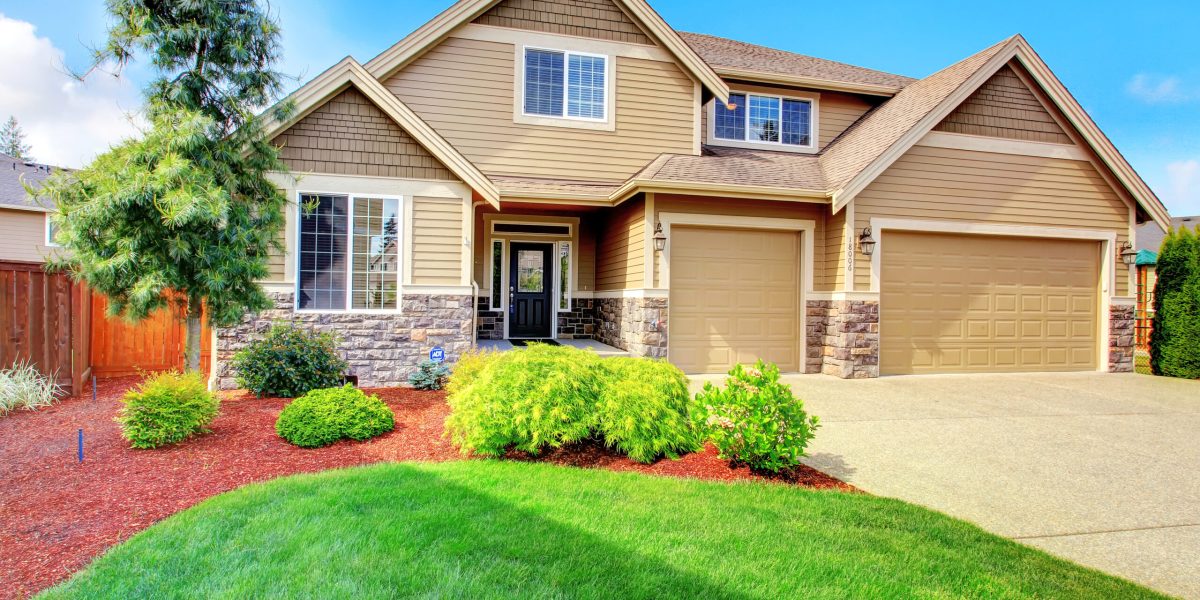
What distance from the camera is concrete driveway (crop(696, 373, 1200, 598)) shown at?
12.4 ft

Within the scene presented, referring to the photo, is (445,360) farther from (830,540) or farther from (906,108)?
(906,108)

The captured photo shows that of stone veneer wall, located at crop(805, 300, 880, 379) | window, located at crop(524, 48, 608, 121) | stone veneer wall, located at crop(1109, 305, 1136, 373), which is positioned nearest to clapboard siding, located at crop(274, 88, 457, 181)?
window, located at crop(524, 48, 608, 121)

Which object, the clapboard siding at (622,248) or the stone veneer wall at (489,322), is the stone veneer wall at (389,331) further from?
the stone veneer wall at (489,322)

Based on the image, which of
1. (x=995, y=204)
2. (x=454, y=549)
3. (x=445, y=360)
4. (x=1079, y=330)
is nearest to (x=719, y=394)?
(x=454, y=549)

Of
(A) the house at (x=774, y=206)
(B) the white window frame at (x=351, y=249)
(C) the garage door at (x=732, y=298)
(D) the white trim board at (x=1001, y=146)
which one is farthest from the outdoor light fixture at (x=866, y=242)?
(B) the white window frame at (x=351, y=249)

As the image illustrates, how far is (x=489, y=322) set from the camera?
39.6 feet

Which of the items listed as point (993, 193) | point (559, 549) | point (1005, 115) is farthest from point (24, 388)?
point (1005, 115)

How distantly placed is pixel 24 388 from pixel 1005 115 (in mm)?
14836

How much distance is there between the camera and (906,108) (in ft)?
36.6

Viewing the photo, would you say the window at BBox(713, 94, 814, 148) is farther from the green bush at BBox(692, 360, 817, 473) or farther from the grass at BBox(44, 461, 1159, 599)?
the grass at BBox(44, 461, 1159, 599)

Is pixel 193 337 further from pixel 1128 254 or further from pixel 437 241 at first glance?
pixel 1128 254

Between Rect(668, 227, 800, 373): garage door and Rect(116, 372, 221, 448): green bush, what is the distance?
22.3 feet

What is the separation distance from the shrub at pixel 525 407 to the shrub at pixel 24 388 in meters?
5.28

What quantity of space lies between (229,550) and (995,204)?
12.1 meters
